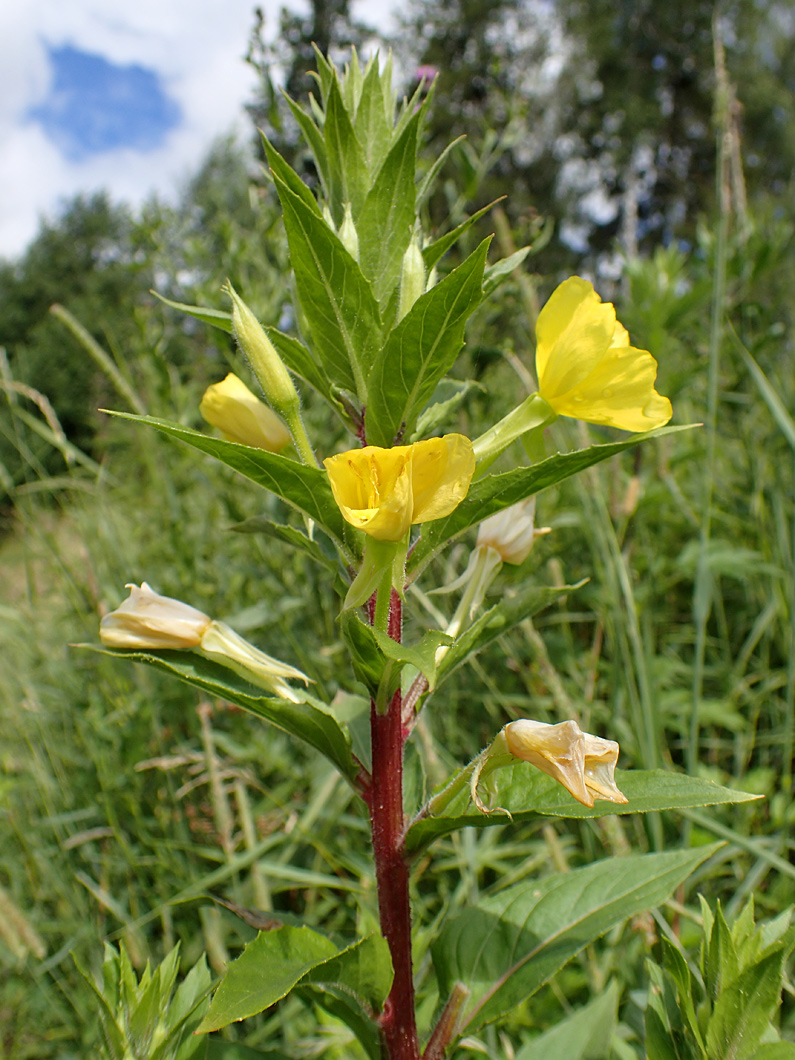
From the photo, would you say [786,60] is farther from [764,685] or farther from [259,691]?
[259,691]

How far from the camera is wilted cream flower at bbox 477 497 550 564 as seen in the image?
35.4 inches

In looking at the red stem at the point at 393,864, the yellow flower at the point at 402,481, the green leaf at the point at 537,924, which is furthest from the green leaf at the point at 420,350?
the green leaf at the point at 537,924

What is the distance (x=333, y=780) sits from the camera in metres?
1.68

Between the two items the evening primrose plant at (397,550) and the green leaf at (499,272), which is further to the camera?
the green leaf at (499,272)

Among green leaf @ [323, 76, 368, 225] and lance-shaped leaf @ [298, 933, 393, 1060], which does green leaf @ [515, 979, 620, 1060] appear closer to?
lance-shaped leaf @ [298, 933, 393, 1060]

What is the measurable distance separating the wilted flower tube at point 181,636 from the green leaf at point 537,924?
14.7 inches

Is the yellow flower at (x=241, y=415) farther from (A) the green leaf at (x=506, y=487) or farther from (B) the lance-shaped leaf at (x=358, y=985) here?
(B) the lance-shaped leaf at (x=358, y=985)

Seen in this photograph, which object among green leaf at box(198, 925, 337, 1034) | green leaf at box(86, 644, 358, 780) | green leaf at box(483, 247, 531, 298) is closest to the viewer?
green leaf at box(198, 925, 337, 1034)

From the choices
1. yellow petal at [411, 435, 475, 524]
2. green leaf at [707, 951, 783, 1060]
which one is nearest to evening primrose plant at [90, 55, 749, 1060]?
yellow petal at [411, 435, 475, 524]

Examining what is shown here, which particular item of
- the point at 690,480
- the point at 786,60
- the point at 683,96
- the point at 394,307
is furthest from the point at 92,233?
the point at 394,307

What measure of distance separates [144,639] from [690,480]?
2744 millimetres

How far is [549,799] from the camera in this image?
69 cm

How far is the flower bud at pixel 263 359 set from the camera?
725 mm

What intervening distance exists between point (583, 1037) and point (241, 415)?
0.91m
